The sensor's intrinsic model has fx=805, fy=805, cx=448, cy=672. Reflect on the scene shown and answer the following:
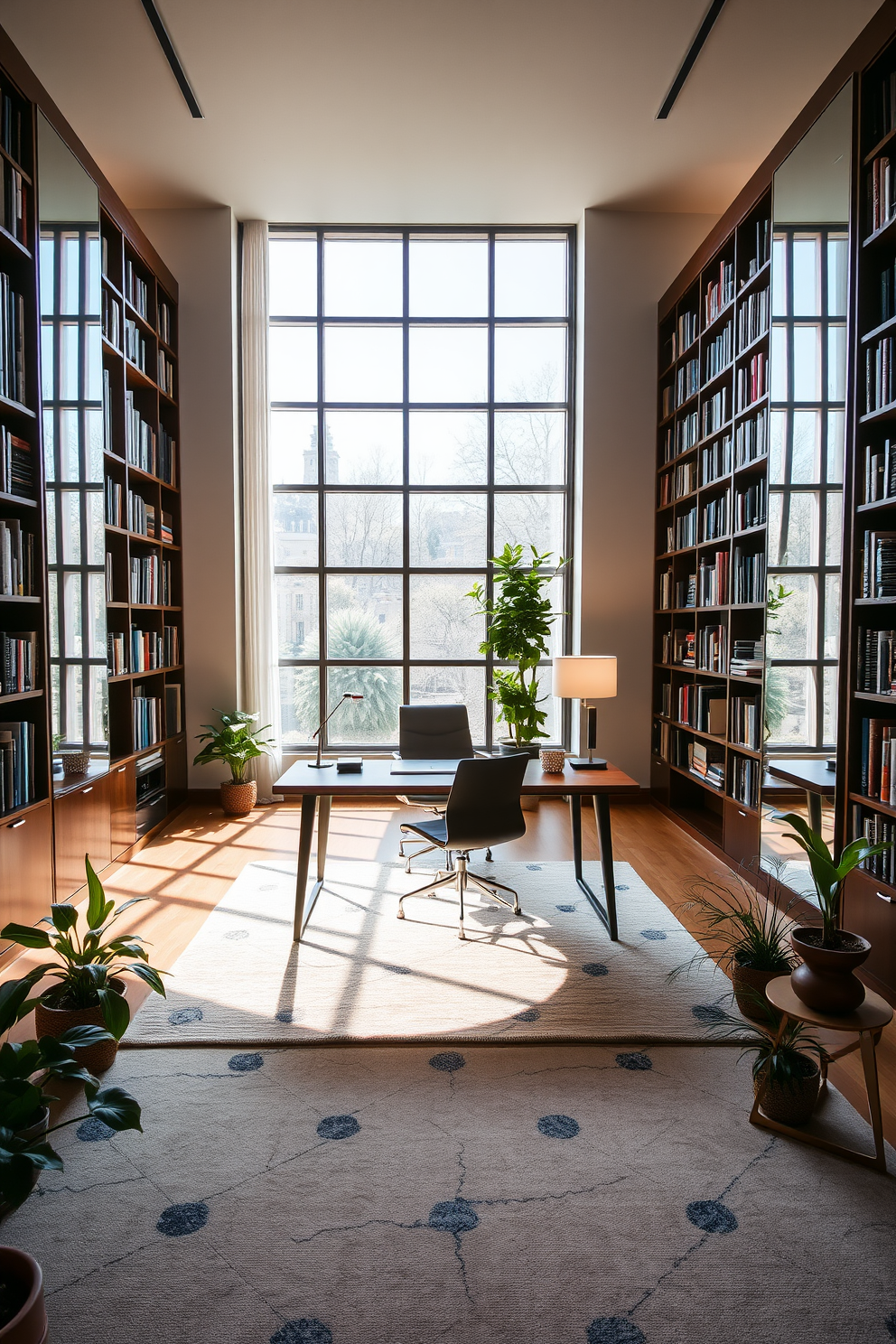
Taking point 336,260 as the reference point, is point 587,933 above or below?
below

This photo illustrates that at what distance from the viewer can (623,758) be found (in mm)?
6590

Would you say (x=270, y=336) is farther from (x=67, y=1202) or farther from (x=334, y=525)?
(x=67, y=1202)

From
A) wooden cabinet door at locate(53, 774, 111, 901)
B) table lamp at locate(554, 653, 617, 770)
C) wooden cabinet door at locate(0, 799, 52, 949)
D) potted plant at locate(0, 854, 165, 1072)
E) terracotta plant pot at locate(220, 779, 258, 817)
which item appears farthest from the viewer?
terracotta plant pot at locate(220, 779, 258, 817)

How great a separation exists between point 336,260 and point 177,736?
160 inches

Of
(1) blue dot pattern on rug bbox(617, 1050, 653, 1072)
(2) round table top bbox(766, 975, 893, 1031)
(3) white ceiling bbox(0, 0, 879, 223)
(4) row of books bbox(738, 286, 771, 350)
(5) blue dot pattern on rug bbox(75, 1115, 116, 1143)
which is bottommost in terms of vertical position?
(5) blue dot pattern on rug bbox(75, 1115, 116, 1143)

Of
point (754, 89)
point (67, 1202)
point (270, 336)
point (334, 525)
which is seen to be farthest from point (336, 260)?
point (67, 1202)

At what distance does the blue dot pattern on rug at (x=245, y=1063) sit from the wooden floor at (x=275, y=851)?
2.17 ft

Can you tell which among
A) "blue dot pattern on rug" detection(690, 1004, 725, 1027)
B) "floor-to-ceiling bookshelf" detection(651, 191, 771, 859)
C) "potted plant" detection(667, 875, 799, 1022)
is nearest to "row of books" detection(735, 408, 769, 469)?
"floor-to-ceiling bookshelf" detection(651, 191, 771, 859)

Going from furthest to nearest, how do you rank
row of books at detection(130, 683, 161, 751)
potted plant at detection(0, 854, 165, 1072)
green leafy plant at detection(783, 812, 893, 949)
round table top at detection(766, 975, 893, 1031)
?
row of books at detection(130, 683, 161, 751) < potted plant at detection(0, 854, 165, 1072) < green leafy plant at detection(783, 812, 893, 949) < round table top at detection(766, 975, 893, 1031)

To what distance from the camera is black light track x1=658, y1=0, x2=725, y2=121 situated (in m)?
4.04

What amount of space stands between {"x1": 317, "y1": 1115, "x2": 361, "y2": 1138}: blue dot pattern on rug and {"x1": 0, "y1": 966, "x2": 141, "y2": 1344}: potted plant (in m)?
0.80

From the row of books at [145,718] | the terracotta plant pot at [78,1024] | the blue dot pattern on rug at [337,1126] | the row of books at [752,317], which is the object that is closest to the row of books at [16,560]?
the row of books at [145,718]

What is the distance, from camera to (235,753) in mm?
6133

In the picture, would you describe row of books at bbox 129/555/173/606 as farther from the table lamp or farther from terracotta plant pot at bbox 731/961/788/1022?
terracotta plant pot at bbox 731/961/788/1022
